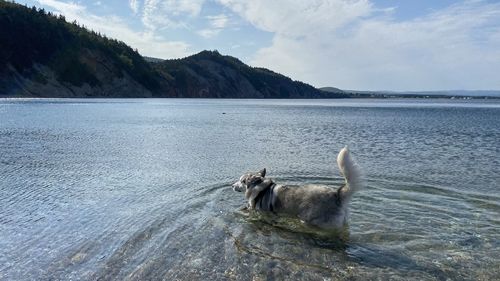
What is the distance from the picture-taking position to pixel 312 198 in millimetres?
9414

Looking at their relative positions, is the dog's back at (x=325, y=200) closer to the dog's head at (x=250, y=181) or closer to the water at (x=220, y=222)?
the water at (x=220, y=222)

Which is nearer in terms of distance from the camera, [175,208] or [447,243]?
[447,243]

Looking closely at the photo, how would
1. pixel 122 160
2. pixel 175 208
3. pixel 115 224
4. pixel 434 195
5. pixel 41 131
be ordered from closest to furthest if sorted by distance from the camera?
pixel 115 224 → pixel 175 208 → pixel 434 195 → pixel 122 160 → pixel 41 131

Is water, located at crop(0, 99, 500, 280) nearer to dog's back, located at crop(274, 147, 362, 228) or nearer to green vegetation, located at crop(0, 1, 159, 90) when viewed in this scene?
dog's back, located at crop(274, 147, 362, 228)

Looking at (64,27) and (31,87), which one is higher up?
(64,27)

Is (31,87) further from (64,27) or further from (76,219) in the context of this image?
(76,219)

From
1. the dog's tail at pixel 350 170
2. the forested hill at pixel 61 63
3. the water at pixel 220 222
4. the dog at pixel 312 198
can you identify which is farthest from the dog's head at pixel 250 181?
the forested hill at pixel 61 63

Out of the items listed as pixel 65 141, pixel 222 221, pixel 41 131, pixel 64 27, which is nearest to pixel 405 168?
pixel 222 221

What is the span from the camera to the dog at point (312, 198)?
27.9 feet

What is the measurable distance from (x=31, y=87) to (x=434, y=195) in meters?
113

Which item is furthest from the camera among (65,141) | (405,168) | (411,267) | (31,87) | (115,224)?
(31,87)

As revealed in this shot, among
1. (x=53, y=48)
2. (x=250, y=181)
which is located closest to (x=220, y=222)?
(x=250, y=181)

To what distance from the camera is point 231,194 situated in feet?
41.8

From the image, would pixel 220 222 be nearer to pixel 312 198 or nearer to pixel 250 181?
pixel 250 181
